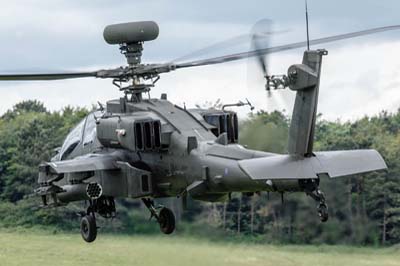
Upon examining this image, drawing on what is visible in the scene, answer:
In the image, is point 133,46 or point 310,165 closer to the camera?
point 310,165

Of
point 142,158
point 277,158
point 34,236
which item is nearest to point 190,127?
point 142,158

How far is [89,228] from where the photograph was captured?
30516 millimetres

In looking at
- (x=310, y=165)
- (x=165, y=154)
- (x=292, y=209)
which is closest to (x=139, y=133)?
(x=165, y=154)

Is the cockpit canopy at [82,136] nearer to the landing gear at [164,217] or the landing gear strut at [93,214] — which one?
the landing gear strut at [93,214]

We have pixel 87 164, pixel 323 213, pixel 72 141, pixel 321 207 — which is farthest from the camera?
pixel 72 141

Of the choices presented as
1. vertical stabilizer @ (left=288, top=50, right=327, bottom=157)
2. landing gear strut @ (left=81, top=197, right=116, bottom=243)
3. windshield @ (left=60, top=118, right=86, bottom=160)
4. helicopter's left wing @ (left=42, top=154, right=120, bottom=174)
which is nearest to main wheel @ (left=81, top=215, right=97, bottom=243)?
landing gear strut @ (left=81, top=197, right=116, bottom=243)

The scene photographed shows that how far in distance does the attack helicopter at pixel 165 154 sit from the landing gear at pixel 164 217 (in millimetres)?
21

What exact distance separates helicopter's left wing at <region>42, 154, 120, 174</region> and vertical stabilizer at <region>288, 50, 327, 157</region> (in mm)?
5263

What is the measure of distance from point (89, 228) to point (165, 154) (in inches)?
95.7

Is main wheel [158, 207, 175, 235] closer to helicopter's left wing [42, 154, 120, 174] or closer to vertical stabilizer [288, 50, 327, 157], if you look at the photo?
helicopter's left wing [42, 154, 120, 174]

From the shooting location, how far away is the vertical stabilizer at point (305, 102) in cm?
2556

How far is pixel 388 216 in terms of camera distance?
34250mm

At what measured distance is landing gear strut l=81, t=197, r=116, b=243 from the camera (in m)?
30.5

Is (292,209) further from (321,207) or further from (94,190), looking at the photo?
(321,207)
